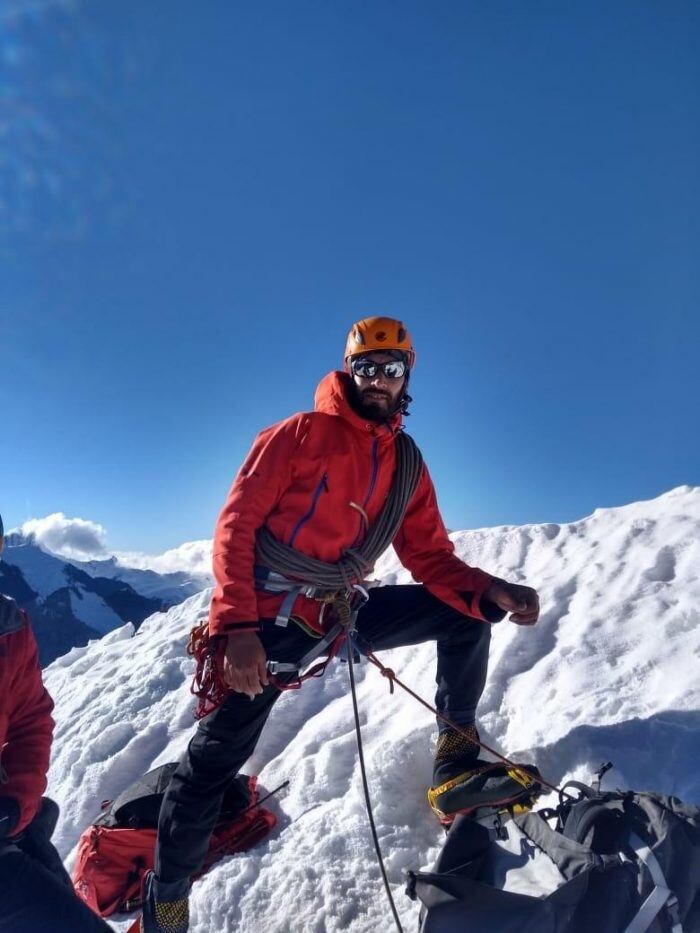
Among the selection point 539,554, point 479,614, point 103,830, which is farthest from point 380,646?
point 539,554

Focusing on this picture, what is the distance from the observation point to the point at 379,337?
3484 millimetres

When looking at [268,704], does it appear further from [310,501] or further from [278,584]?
[310,501]

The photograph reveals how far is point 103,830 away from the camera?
380 centimetres

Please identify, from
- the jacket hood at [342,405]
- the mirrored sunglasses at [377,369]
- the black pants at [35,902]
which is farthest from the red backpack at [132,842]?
the mirrored sunglasses at [377,369]

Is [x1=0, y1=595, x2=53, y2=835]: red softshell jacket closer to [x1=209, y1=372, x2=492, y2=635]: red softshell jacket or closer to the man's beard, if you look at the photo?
[x1=209, y1=372, x2=492, y2=635]: red softshell jacket

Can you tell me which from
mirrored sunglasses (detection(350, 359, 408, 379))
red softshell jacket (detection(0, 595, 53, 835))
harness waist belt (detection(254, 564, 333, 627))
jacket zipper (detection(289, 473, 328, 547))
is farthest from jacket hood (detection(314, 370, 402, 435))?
red softshell jacket (detection(0, 595, 53, 835))

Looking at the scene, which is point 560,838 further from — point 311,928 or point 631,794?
point 311,928

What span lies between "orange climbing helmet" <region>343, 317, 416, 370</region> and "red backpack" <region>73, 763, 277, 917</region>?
313 centimetres

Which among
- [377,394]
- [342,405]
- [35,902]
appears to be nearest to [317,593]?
[342,405]

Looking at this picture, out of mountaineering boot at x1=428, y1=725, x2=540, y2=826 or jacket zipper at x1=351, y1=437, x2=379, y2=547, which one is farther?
jacket zipper at x1=351, y1=437, x2=379, y2=547

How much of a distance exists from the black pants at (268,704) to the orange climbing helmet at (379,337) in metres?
1.52

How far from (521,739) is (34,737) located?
2.87 meters

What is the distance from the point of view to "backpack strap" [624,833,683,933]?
2135 millimetres

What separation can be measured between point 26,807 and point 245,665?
1280 mm
